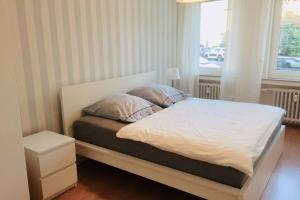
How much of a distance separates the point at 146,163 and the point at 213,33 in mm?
3035

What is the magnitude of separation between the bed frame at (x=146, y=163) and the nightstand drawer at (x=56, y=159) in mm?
A: 275

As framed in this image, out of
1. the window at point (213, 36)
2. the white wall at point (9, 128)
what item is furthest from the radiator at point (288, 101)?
the white wall at point (9, 128)

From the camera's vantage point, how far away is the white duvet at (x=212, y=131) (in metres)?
1.79

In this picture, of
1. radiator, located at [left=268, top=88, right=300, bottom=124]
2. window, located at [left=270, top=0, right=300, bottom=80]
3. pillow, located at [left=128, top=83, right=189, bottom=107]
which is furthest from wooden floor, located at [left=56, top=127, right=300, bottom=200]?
window, located at [left=270, top=0, right=300, bottom=80]

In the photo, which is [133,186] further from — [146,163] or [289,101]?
[289,101]

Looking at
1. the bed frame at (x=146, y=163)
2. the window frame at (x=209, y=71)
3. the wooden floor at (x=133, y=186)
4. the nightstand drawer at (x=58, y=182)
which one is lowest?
the wooden floor at (x=133, y=186)

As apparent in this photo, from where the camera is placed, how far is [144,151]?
2.18 meters

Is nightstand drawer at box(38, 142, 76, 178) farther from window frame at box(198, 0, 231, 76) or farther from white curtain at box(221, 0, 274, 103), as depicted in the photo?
window frame at box(198, 0, 231, 76)

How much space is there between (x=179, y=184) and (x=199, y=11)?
322 centimetres

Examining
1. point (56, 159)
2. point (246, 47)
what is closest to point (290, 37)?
point (246, 47)

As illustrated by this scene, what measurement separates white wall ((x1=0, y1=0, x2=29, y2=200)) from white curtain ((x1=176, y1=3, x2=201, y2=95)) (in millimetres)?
3136

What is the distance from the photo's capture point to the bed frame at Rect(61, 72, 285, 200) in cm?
182

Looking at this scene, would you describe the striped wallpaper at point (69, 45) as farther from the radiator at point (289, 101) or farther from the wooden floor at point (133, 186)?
the radiator at point (289, 101)

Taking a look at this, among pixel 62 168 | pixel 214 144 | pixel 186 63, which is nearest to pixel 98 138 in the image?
pixel 62 168
